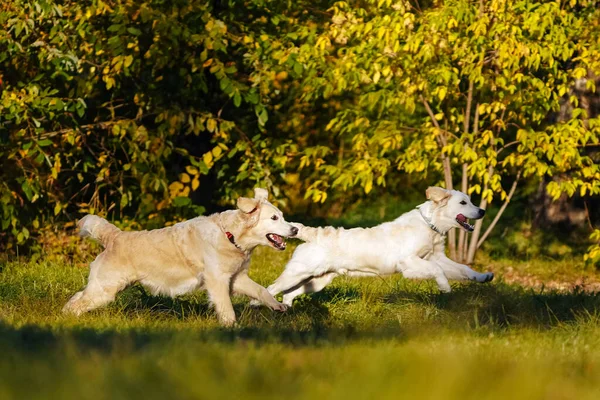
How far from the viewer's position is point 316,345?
19.6 feet

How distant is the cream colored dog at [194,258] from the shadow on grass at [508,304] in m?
1.40

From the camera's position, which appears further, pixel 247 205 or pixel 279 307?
pixel 279 307

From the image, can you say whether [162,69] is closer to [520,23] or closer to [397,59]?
[397,59]

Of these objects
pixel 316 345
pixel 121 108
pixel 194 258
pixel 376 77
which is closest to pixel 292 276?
pixel 194 258

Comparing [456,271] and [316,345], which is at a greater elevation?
[316,345]

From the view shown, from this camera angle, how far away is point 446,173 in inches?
497

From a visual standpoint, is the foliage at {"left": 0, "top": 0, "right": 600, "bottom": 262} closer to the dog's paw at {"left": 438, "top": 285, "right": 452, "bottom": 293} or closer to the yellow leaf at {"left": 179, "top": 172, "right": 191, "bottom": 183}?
the yellow leaf at {"left": 179, "top": 172, "right": 191, "bottom": 183}

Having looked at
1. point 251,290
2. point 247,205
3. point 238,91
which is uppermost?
point 238,91

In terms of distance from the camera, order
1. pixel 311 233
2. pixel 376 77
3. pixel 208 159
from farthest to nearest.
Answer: pixel 208 159 → pixel 376 77 → pixel 311 233

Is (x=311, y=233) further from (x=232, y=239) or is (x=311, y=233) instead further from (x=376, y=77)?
(x=376, y=77)

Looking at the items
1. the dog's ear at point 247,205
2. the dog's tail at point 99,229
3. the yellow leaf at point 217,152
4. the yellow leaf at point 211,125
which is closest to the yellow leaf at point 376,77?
Answer: the yellow leaf at point 211,125

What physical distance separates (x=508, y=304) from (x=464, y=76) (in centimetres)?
548

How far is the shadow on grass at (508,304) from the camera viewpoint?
25.2 ft

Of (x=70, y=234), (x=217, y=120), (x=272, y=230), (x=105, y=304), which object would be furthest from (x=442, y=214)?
(x=70, y=234)
